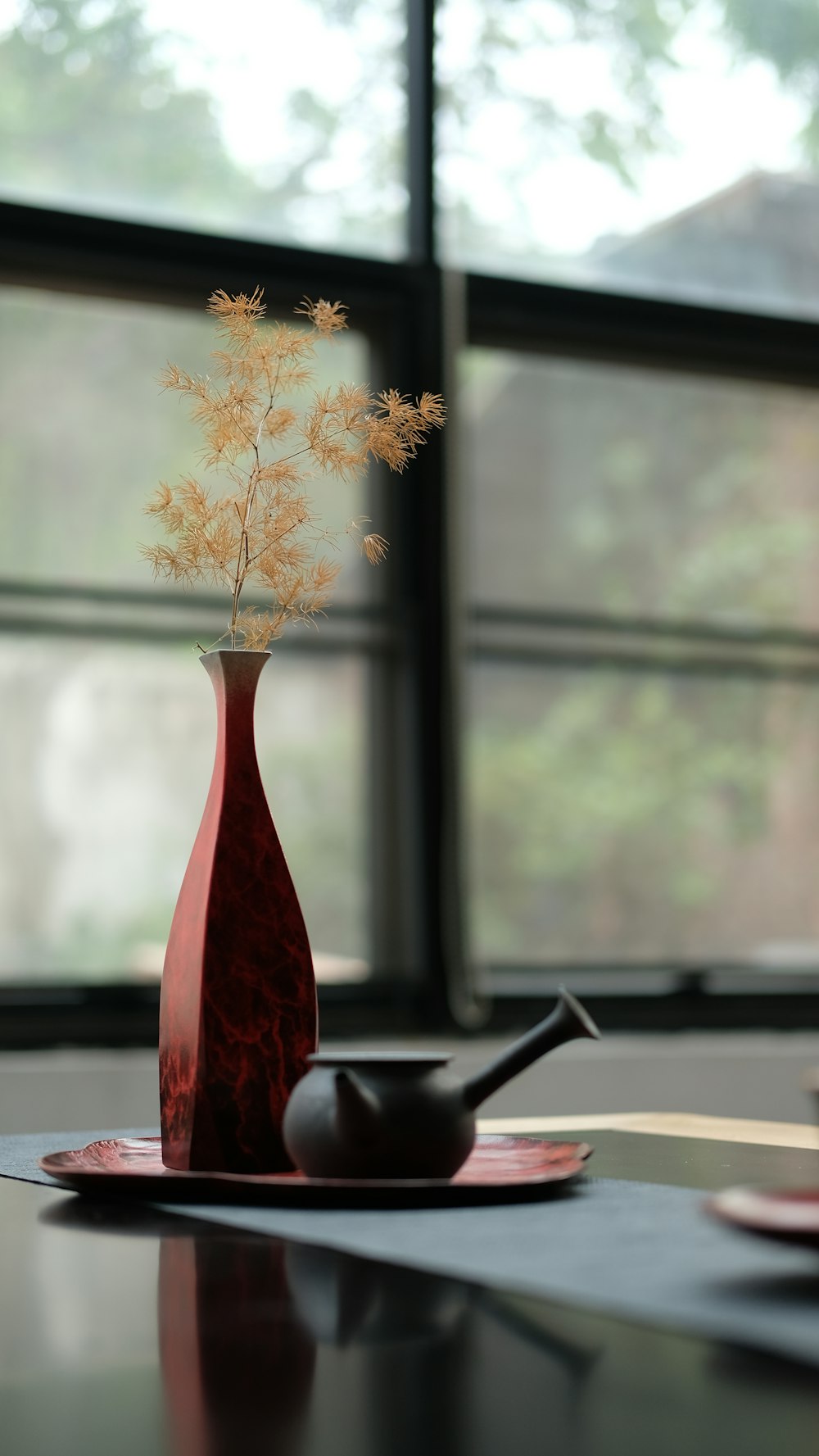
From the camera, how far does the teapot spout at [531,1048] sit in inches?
39.2

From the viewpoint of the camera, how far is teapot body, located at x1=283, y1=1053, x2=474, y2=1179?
38.6 inches

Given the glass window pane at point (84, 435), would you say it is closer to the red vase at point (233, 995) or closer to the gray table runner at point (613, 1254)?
the red vase at point (233, 995)

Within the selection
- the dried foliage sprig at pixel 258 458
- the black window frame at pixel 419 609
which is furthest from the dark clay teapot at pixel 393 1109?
the black window frame at pixel 419 609

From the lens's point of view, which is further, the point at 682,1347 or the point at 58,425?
the point at 58,425

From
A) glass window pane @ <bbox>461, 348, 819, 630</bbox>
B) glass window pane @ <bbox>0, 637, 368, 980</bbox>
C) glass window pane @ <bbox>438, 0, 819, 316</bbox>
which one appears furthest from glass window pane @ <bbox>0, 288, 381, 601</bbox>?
glass window pane @ <bbox>438, 0, 819, 316</bbox>

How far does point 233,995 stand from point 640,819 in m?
2.77

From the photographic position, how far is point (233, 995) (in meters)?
1.13

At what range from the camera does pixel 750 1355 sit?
64 cm

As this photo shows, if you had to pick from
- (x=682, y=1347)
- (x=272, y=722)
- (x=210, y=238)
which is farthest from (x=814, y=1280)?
(x=210, y=238)

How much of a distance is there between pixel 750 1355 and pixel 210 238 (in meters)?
3.11

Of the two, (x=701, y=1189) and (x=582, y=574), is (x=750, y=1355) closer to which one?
(x=701, y=1189)

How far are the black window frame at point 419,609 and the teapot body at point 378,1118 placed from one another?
231 cm

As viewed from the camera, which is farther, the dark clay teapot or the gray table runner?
the dark clay teapot

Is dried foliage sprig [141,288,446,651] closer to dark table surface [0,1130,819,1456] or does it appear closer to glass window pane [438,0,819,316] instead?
dark table surface [0,1130,819,1456]
